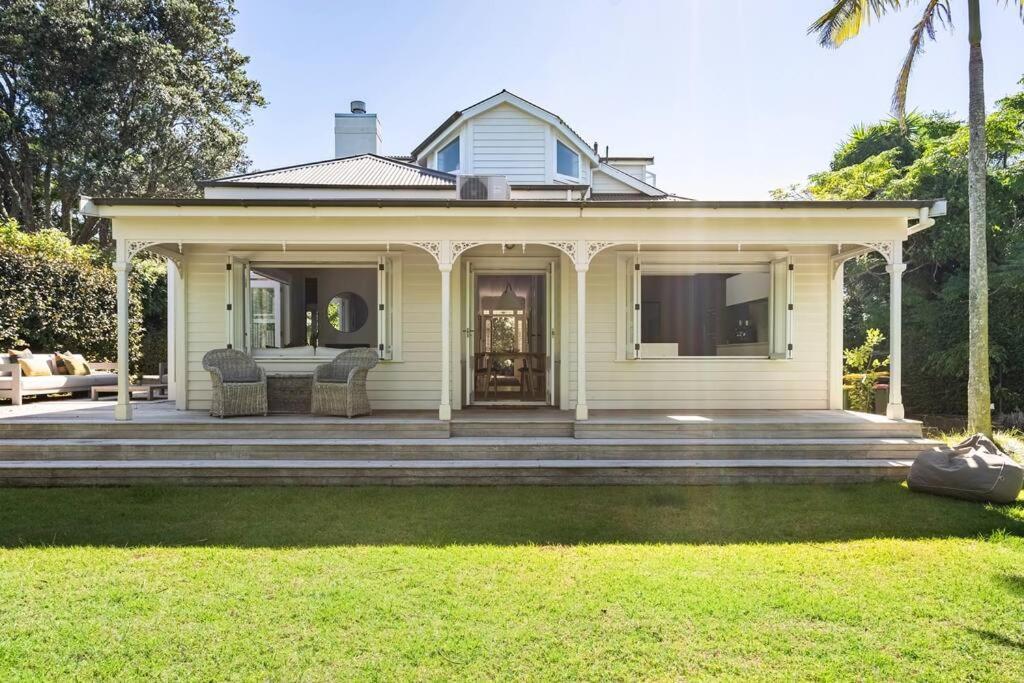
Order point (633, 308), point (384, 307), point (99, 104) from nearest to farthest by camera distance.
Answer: point (384, 307), point (633, 308), point (99, 104)

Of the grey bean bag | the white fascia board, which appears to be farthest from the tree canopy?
the grey bean bag

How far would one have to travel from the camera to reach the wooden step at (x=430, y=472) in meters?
5.28

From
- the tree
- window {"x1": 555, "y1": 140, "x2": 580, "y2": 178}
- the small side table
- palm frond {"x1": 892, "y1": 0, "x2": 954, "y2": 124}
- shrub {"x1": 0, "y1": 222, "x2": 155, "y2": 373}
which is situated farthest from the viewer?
the tree

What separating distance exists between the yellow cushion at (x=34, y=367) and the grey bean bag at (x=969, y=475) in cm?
1120

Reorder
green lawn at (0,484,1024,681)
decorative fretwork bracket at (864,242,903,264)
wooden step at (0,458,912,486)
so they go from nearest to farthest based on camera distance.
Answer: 1. green lawn at (0,484,1024,681)
2. wooden step at (0,458,912,486)
3. decorative fretwork bracket at (864,242,903,264)

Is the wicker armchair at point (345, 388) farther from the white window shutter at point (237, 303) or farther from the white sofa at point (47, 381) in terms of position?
the white sofa at point (47, 381)

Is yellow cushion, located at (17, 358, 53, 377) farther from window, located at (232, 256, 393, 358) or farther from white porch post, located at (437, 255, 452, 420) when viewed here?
white porch post, located at (437, 255, 452, 420)

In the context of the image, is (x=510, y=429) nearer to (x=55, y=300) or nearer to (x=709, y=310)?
(x=709, y=310)

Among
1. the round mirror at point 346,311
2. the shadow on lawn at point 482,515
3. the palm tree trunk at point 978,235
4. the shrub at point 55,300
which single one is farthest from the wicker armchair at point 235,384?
the palm tree trunk at point 978,235

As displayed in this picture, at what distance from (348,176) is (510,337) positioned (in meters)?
3.98

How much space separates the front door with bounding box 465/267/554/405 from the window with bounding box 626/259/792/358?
127cm

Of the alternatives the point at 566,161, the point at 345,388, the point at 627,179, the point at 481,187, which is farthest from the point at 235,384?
the point at 627,179

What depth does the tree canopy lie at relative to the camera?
11.7m

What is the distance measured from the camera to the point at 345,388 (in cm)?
643
